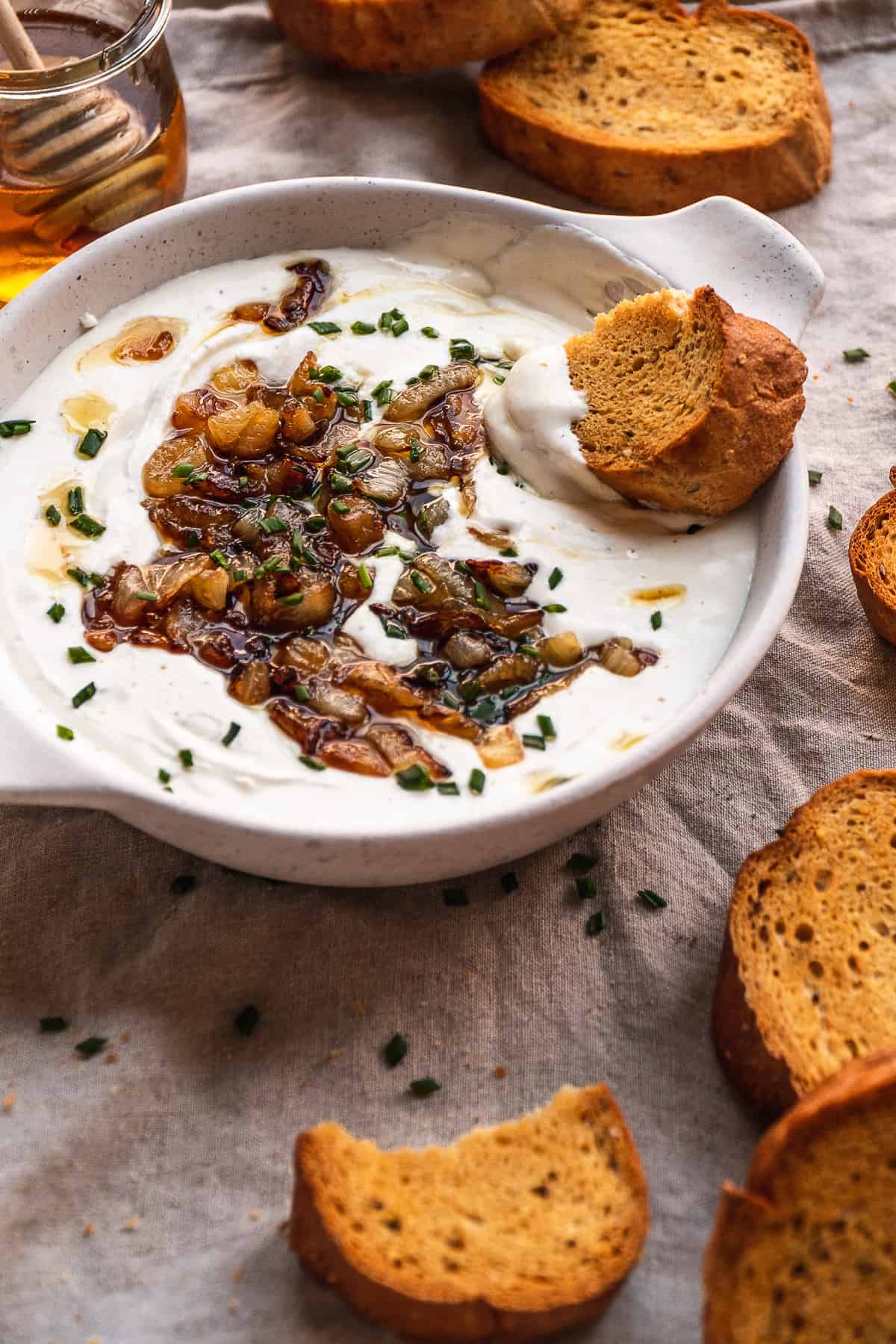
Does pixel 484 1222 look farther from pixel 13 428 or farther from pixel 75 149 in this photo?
pixel 75 149

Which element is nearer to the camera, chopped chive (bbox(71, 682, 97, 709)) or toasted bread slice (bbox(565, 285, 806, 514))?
chopped chive (bbox(71, 682, 97, 709))

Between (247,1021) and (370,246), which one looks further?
(370,246)

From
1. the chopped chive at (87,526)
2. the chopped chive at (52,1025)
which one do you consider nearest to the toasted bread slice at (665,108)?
the chopped chive at (87,526)

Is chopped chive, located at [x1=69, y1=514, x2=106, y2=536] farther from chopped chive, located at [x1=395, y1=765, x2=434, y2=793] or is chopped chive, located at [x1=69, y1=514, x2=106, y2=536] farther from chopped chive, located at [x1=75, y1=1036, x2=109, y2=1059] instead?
chopped chive, located at [x1=75, y1=1036, x2=109, y2=1059]

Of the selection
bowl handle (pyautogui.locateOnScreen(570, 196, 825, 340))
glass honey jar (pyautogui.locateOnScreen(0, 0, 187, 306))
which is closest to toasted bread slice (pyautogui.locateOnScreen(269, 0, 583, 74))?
glass honey jar (pyautogui.locateOnScreen(0, 0, 187, 306))

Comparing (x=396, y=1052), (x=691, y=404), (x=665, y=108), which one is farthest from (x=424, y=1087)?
(x=665, y=108)

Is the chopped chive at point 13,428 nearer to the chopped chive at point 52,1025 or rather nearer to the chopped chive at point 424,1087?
the chopped chive at point 52,1025
